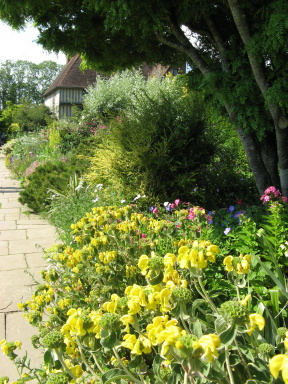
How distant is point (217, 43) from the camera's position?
4355 mm

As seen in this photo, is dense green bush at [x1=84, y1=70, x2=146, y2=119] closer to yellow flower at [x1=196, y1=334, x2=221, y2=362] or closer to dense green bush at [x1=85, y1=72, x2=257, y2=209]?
dense green bush at [x1=85, y1=72, x2=257, y2=209]

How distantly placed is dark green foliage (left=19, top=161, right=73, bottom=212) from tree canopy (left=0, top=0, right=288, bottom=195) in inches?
103

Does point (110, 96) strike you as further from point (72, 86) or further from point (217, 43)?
point (217, 43)

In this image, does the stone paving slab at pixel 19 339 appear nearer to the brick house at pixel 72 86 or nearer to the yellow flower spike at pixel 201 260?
the yellow flower spike at pixel 201 260

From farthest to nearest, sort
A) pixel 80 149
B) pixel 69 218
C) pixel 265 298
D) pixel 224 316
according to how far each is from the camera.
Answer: pixel 80 149
pixel 69 218
pixel 265 298
pixel 224 316

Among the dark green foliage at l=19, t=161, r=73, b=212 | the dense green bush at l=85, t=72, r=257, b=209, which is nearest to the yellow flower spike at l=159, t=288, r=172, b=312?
the dense green bush at l=85, t=72, r=257, b=209

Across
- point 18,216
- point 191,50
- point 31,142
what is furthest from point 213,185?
point 31,142

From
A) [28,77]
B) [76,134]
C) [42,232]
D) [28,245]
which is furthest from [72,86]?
[28,77]

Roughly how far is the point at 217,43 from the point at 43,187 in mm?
4284

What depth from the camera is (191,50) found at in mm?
4441

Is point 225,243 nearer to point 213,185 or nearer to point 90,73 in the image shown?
point 213,185

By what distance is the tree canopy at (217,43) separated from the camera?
3455mm

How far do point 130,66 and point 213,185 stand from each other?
2.30 m

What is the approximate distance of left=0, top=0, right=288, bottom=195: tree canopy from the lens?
3.46 m
